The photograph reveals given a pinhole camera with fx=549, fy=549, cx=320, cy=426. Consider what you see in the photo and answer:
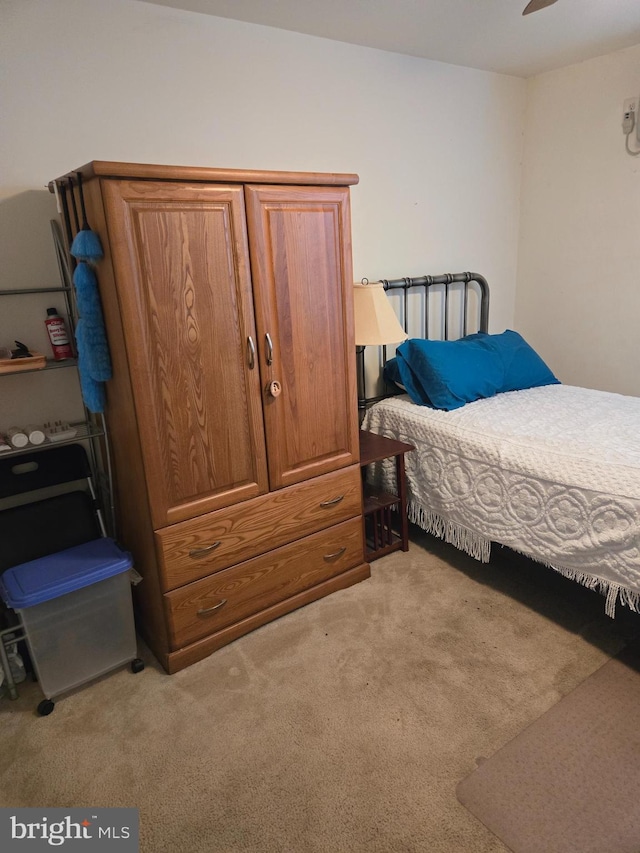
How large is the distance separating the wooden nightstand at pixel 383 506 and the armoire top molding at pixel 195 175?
1.11 meters

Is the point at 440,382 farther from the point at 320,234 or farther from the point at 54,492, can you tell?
the point at 54,492

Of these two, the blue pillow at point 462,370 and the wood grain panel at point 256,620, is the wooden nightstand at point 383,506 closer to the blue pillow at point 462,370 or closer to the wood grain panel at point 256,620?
the wood grain panel at point 256,620

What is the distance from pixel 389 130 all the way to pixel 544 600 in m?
2.29

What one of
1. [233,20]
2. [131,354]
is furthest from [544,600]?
[233,20]

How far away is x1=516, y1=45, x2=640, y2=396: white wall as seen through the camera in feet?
9.48

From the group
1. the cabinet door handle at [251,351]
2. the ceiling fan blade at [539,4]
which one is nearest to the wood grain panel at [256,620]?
the cabinet door handle at [251,351]

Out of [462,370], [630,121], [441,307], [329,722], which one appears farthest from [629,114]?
[329,722]

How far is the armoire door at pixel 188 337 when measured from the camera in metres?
1.60

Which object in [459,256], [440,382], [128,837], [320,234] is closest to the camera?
[128,837]

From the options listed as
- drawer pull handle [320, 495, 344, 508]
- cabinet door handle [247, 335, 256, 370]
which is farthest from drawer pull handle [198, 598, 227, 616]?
cabinet door handle [247, 335, 256, 370]

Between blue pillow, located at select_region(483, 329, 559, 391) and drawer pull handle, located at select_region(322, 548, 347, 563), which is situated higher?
blue pillow, located at select_region(483, 329, 559, 391)

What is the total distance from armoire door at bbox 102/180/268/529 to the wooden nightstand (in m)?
0.69

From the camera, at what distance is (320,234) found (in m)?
1.96

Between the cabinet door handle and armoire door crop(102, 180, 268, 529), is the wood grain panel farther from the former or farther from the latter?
the cabinet door handle
